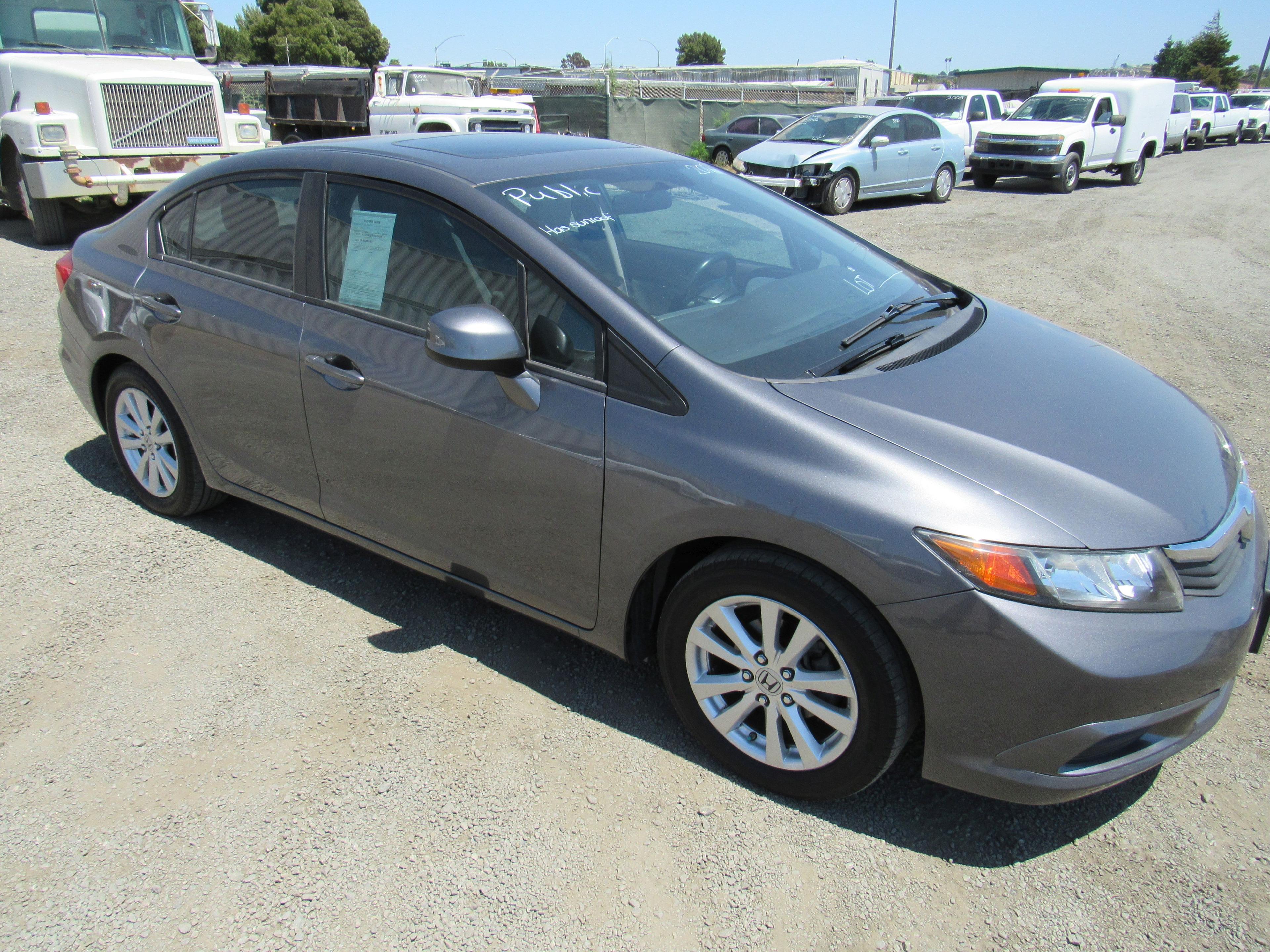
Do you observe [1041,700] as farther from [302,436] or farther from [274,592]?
[274,592]

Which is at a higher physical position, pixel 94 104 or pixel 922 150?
pixel 94 104

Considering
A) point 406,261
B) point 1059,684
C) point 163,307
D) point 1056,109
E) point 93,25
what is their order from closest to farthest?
point 1059,684
point 406,261
point 163,307
point 93,25
point 1056,109

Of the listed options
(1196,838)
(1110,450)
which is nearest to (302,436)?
(1110,450)

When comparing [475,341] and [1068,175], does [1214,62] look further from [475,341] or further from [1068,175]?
[475,341]

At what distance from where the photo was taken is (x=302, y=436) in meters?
3.35

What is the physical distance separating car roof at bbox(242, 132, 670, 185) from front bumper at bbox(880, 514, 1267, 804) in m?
1.90

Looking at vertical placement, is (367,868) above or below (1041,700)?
below

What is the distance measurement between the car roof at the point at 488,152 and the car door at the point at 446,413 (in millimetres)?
165

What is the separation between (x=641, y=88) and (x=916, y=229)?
2698 centimetres

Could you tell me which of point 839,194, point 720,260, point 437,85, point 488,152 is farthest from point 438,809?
point 437,85

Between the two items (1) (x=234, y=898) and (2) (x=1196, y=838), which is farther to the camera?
(2) (x=1196, y=838)

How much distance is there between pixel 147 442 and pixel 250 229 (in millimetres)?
1233

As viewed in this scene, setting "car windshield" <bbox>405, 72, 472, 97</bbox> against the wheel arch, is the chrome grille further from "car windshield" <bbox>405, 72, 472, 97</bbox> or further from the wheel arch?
the wheel arch

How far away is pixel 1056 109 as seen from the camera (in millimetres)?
18344
